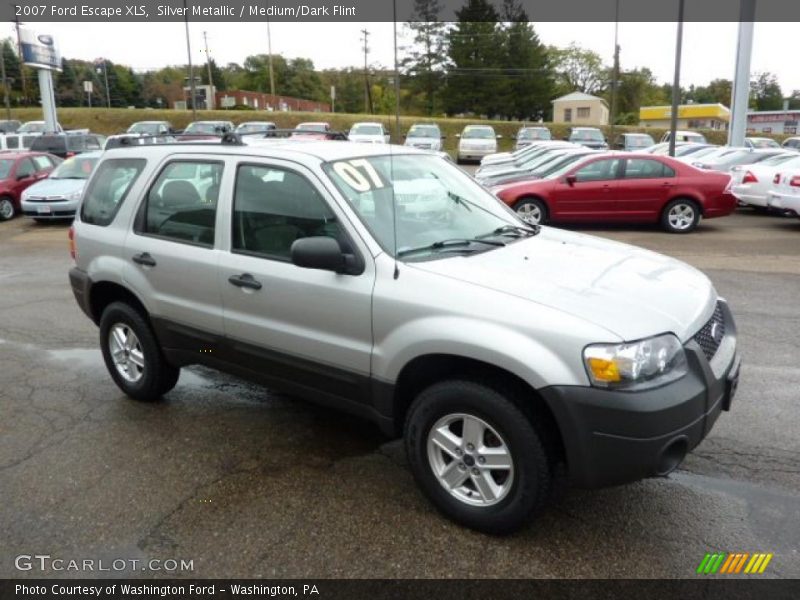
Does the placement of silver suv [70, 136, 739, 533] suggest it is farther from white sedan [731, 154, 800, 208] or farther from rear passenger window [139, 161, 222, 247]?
white sedan [731, 154, 800, 208]

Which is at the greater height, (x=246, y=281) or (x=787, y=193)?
(x=246, y=281)

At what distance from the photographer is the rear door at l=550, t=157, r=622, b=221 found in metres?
12.8

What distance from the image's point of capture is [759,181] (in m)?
14.0

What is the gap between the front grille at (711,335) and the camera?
3.16 m

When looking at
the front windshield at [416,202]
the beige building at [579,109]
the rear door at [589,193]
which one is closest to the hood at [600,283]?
the front windshield at [416,202]

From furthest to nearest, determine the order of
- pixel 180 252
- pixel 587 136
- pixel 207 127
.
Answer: pixel 587 136 < pixel 207 127 < pixel 180 252

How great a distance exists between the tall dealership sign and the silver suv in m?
Answer: 28.5

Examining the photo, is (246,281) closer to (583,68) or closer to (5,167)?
(5,167)

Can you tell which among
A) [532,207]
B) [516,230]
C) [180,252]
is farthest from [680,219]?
[180,252]

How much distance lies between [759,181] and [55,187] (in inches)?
601

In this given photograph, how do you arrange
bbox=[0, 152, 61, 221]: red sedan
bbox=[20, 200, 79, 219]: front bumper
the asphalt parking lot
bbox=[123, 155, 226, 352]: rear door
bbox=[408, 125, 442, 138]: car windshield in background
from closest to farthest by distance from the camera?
the asphalt parking lot, bbox=[123, 155, 226, 352]: rear door, bbox=[20, 200, 79, 219]: front bumper, bbox=[0, 152, 61, 221]: red sedan, bbox=[408, 125, 442, 138]: car windshield in background

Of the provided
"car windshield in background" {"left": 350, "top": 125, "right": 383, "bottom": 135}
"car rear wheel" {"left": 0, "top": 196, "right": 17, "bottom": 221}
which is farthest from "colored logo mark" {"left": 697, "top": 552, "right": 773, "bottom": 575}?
"car windshield in background" {"left": 350, "top": 125, "right": 383, "bottom": 135}

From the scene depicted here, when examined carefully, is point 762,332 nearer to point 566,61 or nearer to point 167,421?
point 167,421
